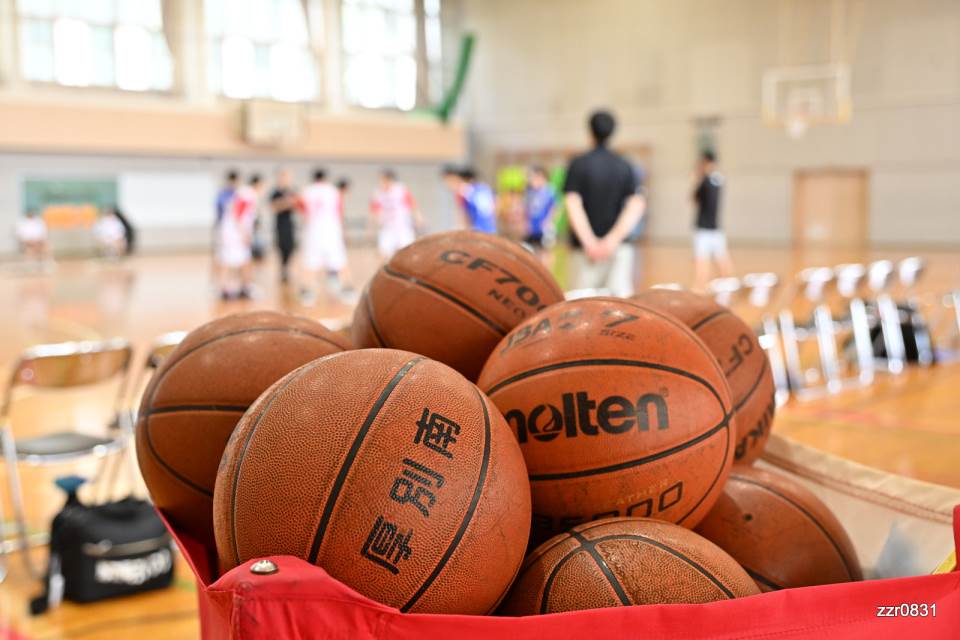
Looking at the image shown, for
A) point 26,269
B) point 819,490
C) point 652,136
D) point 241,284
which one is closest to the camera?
point 819,490

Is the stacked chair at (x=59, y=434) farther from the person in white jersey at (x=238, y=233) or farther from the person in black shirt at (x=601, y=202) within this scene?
the person in white jersey at (x=238, y=233)

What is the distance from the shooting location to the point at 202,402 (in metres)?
1.42

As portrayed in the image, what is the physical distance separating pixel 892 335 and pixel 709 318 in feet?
20.3

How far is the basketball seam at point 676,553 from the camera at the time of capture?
118 centimetres

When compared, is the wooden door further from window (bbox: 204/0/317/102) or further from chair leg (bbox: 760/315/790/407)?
chair leg (bbox: 760/315/790/407)

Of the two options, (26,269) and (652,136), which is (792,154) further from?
(26,269)

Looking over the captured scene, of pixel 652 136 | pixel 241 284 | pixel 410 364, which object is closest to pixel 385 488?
pixel 410 364

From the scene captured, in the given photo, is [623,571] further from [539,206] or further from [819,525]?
[539,206]

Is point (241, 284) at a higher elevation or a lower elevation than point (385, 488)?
lower

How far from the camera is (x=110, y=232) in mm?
17594

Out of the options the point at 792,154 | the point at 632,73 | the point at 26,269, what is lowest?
the point at 26,269

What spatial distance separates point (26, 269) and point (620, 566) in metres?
17.4

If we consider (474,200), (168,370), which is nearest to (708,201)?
(474,200)

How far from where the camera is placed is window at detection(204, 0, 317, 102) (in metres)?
20.1
